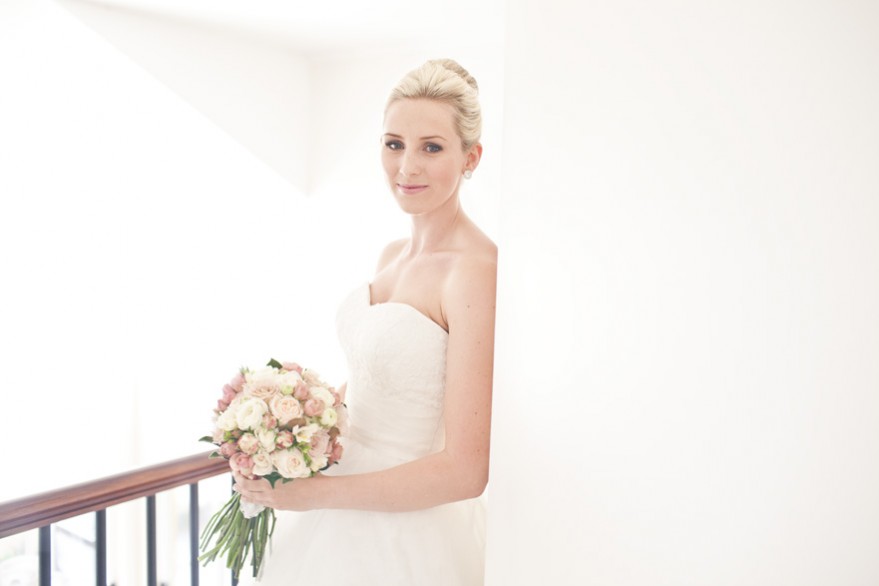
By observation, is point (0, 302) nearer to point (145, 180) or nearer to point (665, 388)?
point (145, 180)

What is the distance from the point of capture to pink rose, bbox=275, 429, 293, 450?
1.31m

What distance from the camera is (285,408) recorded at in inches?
52.5

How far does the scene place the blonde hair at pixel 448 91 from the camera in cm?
149

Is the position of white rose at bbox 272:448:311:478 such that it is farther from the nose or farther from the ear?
the ear

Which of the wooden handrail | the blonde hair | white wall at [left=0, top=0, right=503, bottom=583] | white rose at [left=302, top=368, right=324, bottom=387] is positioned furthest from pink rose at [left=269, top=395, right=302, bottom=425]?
white wall at [left=0, top=0, right=503, bottom=583]

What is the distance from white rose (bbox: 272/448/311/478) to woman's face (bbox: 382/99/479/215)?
24.0 inches

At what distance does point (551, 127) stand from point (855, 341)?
0.42m

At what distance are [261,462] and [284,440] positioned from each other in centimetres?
6

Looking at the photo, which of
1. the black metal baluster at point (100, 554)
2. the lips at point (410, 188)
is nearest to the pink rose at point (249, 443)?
the black metal baluster at point (100, 554)

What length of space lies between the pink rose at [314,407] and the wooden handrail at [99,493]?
53 cm

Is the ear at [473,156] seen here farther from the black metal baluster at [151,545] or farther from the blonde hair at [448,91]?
the black metal baluster at [151,545]

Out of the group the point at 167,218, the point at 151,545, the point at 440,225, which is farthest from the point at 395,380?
the point at 167,218

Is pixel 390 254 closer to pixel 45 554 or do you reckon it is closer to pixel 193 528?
pixel 193 528

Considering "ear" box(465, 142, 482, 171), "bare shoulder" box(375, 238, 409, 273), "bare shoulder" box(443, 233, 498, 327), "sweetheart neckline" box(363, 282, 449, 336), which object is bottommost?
"sweetheart neckline" box(363, 282, 449, 336)
